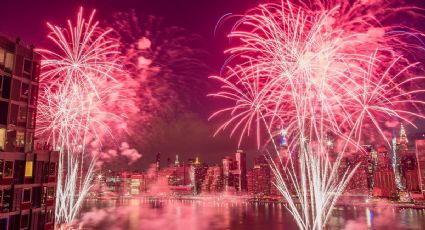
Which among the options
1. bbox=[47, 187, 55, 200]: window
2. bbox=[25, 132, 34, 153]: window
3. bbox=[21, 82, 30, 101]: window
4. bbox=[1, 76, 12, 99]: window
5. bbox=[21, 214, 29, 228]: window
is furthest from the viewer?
bbox=[47, 187, 55, 200]: window

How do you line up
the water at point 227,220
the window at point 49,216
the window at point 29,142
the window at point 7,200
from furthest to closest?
the water at point 227,220
the window at point 49,216
the window at point 29,142
the window at point 7,200

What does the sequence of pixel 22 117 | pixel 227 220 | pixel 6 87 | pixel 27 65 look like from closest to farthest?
pixel 6 87, pixel 22 117, pixel 27 65, pixel 227 220

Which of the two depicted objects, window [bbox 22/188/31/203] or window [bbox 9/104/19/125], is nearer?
window [bbox 9/104/19/125]

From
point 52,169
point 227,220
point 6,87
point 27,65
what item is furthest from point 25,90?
point 227,220

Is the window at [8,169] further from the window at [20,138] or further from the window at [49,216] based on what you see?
the window at [49,216]

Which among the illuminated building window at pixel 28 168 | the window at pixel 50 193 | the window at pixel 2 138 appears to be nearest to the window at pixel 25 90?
the window at pixel 2 138

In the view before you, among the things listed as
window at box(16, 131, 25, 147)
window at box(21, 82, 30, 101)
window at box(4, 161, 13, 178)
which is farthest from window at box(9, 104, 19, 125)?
window at box(4, 161, 13, 178)

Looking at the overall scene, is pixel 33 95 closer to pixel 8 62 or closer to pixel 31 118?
pixel 31 118

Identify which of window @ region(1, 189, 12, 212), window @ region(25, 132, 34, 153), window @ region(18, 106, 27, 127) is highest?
window @ region(18, 106, 27, 127)

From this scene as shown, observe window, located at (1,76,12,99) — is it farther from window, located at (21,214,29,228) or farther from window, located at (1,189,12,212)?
window, located at (21,214,29,228)

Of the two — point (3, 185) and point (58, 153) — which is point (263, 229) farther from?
point (3, 185)
